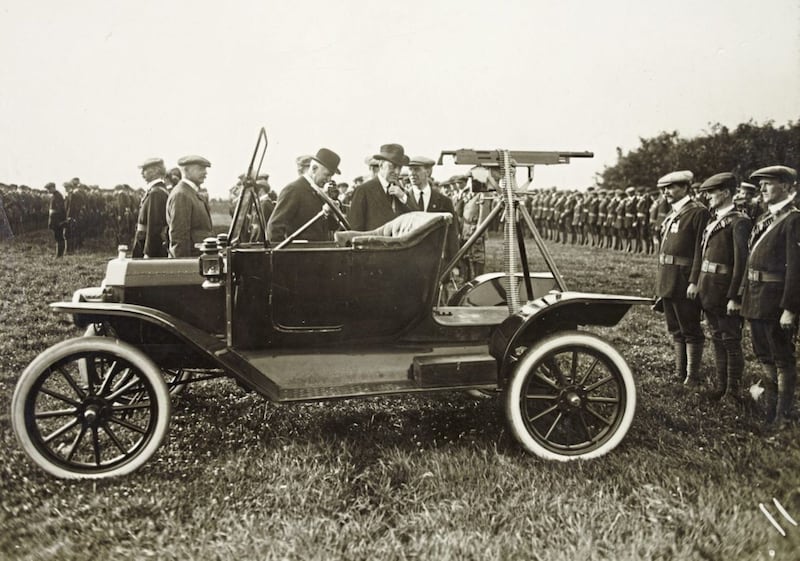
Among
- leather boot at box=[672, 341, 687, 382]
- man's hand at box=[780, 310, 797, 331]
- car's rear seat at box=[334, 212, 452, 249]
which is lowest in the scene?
leather boot at box=[672, 341, 687, 382]

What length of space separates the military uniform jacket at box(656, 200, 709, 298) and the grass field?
91 cm

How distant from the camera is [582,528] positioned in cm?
265

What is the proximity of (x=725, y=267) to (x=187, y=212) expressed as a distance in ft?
13.3

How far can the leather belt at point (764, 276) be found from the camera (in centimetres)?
361

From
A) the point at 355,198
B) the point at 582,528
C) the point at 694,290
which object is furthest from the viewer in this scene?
the point at 355,198

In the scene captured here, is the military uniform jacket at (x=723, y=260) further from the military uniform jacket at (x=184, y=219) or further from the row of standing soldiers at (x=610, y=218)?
the row of standing soldiers at (x=610, y=218)

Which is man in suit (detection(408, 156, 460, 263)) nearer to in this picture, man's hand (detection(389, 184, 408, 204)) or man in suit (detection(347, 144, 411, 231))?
man's hand (detection(389, 184, 408, 204))

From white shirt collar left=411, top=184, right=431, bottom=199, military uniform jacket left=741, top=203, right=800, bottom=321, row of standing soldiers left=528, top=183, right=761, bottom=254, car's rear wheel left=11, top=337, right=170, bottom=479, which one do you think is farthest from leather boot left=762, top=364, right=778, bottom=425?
row of standing soldiers left=528, top=183, right=761, bottom=254

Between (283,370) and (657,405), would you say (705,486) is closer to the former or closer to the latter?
(657,405)

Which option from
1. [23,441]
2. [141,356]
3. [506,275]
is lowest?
[23,441]

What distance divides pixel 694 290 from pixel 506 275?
1673 mm

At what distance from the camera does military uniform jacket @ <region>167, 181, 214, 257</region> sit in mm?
5254

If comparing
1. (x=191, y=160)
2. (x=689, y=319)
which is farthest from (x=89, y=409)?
(x=689, y=319)

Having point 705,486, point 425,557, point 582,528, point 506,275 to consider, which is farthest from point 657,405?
point 425,557
